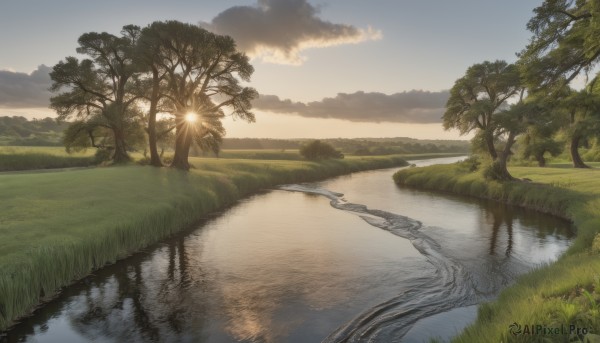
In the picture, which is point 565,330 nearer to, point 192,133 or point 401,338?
point 401,338

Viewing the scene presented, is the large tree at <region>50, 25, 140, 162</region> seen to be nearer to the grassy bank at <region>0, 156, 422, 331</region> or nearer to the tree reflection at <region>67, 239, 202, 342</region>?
the grassy bank at <region>0, 156, 422, 331</region>

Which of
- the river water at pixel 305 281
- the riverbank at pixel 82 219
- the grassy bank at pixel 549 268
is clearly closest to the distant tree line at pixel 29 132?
the riverbank at pixel 82 219

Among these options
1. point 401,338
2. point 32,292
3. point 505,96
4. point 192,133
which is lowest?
point 401,338

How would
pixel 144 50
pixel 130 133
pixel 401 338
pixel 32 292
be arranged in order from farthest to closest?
pixel 130 133 < pixel 144 50 < pixel 32 292 < pixel 401 338

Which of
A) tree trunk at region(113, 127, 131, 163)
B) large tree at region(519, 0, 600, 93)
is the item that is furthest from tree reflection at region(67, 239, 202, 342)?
tree trunk at region(113, 127, 131, 163)

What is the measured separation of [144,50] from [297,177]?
1230 inches

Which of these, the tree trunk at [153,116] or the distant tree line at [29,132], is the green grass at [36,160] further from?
the tree trunk at [153,116]

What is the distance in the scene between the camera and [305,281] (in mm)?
16000

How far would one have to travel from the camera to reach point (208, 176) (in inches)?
1629

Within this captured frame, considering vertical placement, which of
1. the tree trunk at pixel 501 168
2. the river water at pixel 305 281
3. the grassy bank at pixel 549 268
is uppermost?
the tree trunk at pixel 501 168

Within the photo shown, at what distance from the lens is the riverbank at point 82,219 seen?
1294cm

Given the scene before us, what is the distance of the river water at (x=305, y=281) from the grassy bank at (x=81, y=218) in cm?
85

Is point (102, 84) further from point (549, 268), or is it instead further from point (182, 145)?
point (549, 268)

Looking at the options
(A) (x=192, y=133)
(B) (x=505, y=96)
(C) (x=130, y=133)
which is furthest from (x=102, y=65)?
(B) (x=505, y=96)
